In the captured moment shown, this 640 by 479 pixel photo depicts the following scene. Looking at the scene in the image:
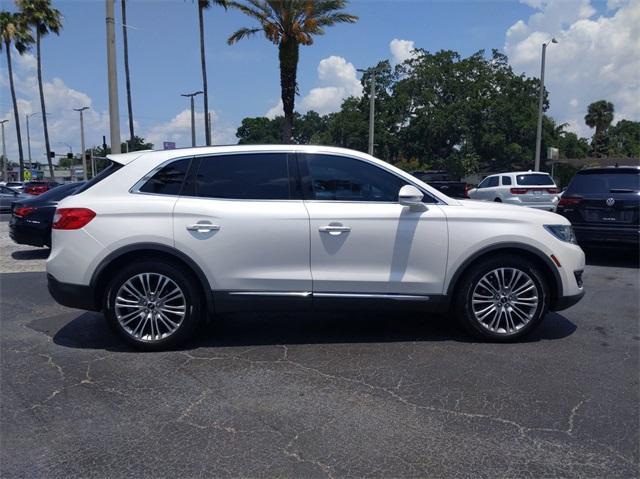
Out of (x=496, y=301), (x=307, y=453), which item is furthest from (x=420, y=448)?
(x=496, y=301)

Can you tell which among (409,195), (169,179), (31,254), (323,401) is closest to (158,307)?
(169,179)

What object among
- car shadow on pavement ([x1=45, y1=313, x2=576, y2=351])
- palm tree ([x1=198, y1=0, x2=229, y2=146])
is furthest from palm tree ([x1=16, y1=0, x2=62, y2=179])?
car shadow on pavement ([x1=45, y1=313, x2=576, y2=351])

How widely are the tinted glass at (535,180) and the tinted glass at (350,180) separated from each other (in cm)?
1607

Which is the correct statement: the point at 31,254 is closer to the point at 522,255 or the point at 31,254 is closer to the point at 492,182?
the point at 522,255

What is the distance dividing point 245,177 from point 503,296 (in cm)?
253

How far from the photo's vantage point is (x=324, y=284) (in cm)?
458

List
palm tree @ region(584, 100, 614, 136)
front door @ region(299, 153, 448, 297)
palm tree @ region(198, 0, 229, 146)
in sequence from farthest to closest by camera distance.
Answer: palm tree @ region(584, 100, 614, 136)
palm tree @ region(198, 0, 229, 146)
front door @ region(299, 153, 448, 297)

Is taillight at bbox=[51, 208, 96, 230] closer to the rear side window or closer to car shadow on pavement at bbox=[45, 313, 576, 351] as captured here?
the rear side window

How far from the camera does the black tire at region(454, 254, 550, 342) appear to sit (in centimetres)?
469

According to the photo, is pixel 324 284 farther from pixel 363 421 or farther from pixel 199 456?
pixel 199 456

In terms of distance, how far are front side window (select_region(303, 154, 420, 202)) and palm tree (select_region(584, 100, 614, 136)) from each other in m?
66.5

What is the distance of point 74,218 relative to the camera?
4.51 meters

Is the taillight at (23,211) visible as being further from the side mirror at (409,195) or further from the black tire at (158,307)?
the side mirror at (409,195)

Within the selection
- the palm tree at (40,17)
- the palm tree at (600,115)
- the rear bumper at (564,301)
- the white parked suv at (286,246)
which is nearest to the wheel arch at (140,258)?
the white parked suv at (286,246)
